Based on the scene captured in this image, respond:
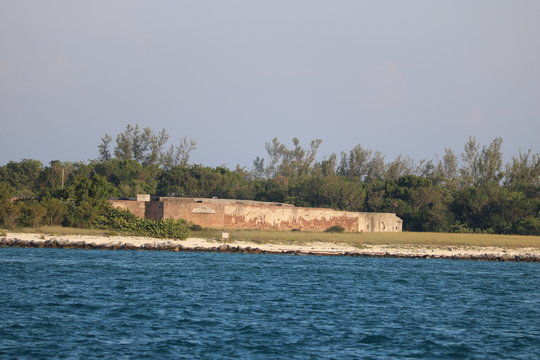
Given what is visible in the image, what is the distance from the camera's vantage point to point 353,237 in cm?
6444

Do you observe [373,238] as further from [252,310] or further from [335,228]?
[252,310]

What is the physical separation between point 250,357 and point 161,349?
2.51 meters

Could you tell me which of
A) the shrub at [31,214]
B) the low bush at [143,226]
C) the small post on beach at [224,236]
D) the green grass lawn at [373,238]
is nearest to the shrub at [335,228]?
the green grass lawn at [373,238]

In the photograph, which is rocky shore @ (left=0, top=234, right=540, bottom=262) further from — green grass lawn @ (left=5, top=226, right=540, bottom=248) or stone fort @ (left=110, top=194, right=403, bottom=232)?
stone fort @ (left=110, top=194, right=403, bottom=232)

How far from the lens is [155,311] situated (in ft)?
90.3

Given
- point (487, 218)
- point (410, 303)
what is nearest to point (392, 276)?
point (410, 303)

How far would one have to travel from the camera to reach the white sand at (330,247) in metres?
54.2

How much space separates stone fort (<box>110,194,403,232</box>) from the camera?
208ft

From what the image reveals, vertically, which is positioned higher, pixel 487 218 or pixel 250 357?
pixel 487 218

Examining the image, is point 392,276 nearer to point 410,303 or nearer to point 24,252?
point 410,303

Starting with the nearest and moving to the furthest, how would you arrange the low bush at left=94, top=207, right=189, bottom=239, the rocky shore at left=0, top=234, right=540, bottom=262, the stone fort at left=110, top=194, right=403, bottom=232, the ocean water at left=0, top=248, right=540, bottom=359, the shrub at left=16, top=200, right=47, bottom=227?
the ocean water at left=0, top=248, right=540, bottom=359
the rocky shore at left=0, top=234, right=540, bottom=262
the shrub at left=16, top=200, right=47, bottom=227
the low bush at left=94, top=207, right=189, bottom=239
the stone fort at left=110, top=194, right=403, bottom=232

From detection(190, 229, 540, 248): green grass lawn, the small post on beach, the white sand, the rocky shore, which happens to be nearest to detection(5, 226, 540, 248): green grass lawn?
detection(190, 229, 540, 248): green grass lawn

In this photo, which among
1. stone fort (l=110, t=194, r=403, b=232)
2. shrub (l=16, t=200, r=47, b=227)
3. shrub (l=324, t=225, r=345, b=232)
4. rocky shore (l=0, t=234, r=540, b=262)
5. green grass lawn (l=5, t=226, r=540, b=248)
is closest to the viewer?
rocky shore (l=0, t=234, r=540, b=262)

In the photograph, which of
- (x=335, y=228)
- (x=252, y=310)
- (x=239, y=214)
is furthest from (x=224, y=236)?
(x=252, y=310)
